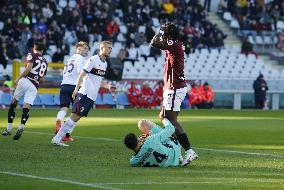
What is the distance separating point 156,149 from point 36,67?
7.72 meters

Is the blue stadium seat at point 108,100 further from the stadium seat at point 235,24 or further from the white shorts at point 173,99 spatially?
the white shorts at point 173,99

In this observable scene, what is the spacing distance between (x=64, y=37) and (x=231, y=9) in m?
13.5

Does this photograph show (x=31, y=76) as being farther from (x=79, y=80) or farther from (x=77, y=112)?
(x=79, y=80)

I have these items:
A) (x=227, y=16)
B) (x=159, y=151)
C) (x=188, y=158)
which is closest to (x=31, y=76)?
(x=188, y=158)

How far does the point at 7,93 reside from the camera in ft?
140

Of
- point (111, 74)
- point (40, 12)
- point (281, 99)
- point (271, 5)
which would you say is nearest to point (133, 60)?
point (111, 74)

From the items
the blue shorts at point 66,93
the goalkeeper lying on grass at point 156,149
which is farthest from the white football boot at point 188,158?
the blue shorts at point 66,93

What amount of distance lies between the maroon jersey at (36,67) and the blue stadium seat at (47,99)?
21396 millimetres

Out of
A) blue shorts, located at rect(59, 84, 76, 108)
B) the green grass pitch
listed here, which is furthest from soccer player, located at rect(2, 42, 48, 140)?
the green grass pitch

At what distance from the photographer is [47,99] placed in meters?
44.2

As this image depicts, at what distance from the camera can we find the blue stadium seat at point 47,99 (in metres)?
44.2

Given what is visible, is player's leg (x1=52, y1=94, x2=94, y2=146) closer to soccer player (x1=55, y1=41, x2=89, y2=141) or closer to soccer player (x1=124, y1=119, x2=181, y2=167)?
soccer player (x1=55, y1=41, x2=89, y2=141)

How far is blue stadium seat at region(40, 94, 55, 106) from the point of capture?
145 feet

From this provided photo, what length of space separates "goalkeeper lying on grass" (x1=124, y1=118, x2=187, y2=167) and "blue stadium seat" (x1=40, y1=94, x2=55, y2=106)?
28.4 metres
